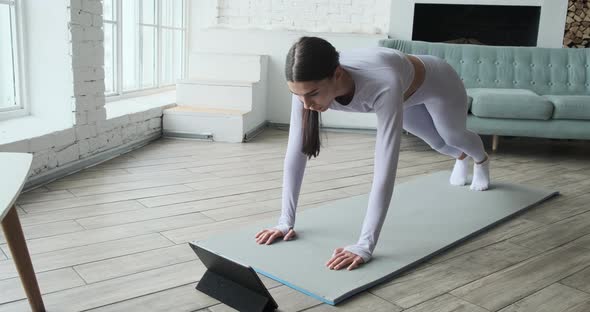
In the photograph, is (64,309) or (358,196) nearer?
(64,309)

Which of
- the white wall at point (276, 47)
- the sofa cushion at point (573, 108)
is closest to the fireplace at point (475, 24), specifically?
the white wall at point (276, 47)

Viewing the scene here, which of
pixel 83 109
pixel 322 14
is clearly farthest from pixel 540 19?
pixel 83 109

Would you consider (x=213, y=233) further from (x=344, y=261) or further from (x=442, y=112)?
(x=442, y=112)

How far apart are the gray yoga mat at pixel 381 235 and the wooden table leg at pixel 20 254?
0.61 m

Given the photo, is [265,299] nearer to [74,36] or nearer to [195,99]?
[74,36]

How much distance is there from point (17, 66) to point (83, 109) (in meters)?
0.41

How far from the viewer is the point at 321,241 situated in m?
2.11

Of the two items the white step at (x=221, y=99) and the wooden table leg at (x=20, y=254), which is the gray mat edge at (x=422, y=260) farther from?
the white step at (x=221, y=99)

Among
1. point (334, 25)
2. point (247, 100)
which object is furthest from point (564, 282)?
point (334, 25)

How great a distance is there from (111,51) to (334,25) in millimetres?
2203

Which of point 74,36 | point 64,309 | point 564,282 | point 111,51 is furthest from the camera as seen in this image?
point 111,51

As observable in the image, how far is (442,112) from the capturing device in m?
2.40

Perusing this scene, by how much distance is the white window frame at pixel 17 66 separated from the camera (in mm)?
2975

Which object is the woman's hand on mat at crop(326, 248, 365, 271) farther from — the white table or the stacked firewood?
the stacked firewood
